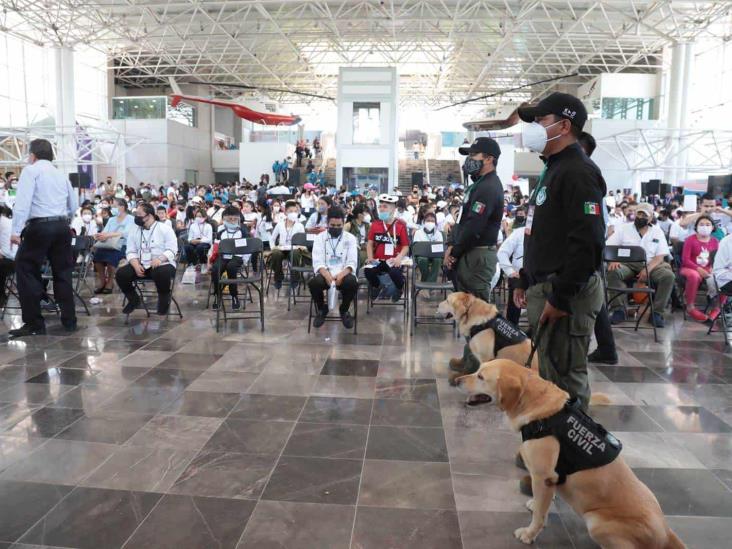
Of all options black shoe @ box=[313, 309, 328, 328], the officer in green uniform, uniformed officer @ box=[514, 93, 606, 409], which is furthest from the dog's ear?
black shoe @ box=[313, 309, 328, 328]

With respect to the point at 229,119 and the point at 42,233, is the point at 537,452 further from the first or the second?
the point at 229,119

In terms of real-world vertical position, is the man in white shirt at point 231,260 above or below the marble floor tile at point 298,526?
above

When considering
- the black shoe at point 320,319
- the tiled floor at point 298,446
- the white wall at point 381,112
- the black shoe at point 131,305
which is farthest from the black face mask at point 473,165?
the white wall at point 381,112

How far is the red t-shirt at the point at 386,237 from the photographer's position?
7551mm

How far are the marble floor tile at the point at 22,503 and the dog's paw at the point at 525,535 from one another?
2214mm

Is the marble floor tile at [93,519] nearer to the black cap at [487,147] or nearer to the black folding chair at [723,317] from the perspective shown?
the black cap at [487,147]

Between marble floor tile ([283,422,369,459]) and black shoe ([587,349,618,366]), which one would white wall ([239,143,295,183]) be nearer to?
black shoe ([587,349,618,366])

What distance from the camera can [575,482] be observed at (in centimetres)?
227

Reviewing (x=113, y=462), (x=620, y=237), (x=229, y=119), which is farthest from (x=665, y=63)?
(x=113, y=462)

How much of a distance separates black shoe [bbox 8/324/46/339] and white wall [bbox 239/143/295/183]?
25.0m

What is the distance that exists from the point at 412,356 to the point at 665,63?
29331 mm

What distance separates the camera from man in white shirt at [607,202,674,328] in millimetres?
6840

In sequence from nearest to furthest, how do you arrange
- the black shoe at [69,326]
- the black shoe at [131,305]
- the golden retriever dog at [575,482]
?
the golden retriever dog at [575,482]
the black shoe at [69,326]
the black shoe at [131,305]

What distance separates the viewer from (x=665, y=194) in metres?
19.5
